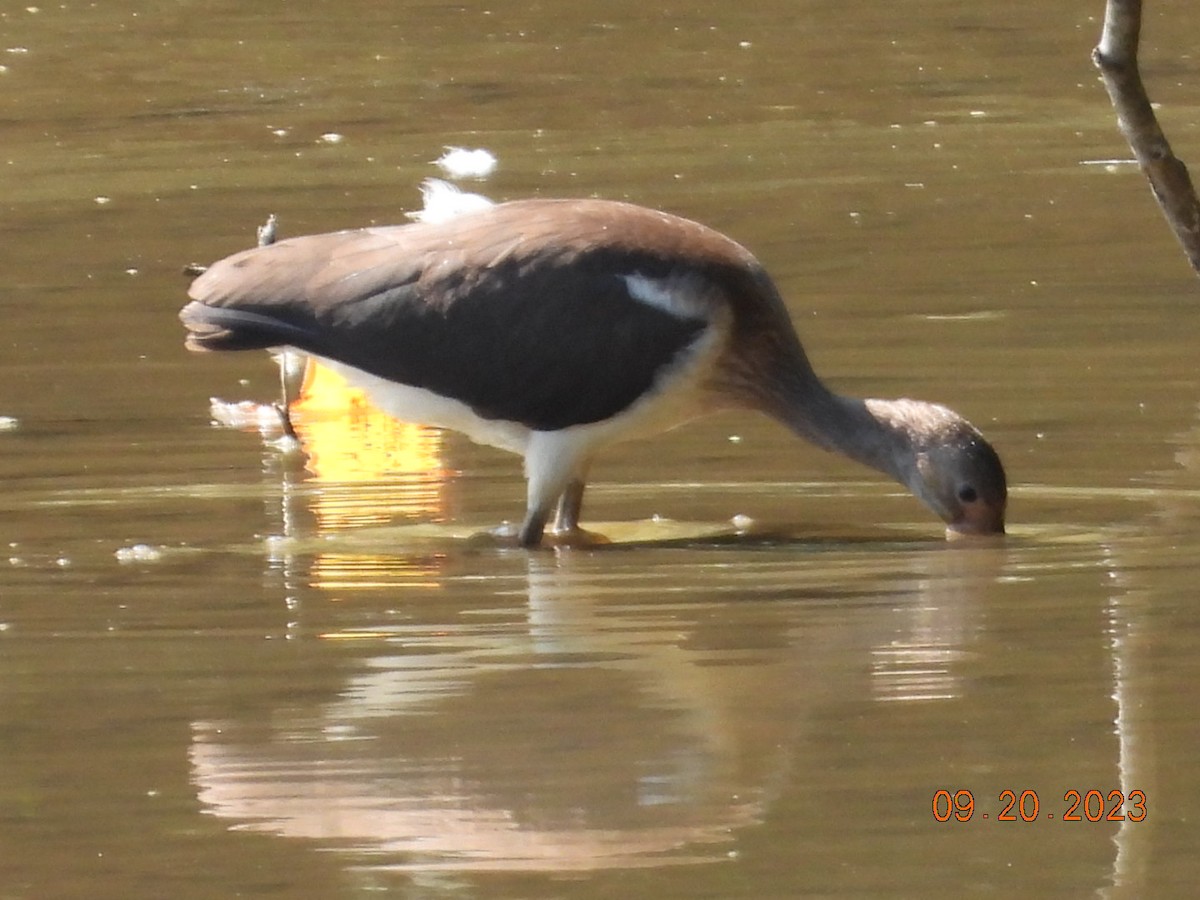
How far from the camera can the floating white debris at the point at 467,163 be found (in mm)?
13758

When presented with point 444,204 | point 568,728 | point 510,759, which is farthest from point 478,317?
point 510,759

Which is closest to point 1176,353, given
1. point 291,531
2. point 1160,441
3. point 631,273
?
point 1160,441

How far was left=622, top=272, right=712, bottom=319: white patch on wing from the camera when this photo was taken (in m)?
8.04

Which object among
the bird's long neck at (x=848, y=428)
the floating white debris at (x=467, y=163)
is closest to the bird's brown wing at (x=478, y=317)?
the bird's long neck at (x=848, y=428)

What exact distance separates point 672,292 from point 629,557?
839 millimetres

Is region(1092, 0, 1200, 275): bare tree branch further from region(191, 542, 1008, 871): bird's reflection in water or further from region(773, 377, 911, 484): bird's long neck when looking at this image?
region(773, 377, 911, 484): bird's long neck

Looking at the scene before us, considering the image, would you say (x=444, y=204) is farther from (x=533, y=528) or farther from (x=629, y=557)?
(x=629, y=557)

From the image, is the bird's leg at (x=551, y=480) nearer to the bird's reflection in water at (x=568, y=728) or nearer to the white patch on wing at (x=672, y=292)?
the white patch on wing at (x=672, y=292)

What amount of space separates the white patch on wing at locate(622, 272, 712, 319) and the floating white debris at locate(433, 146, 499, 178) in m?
5.67

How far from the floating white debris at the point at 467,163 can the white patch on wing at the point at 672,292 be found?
5.67 metres

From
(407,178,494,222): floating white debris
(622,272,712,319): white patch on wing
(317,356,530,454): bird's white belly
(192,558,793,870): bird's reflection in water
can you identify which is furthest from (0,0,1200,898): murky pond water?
(407,178,494,222): floating white debris

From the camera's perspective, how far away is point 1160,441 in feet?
28.6

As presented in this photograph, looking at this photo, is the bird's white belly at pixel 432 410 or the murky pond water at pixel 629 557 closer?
the murky pond water at pixel 629 557

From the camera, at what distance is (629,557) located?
25.1 ft
